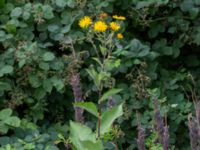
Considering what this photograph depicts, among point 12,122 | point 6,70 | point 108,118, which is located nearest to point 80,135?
point 108,118

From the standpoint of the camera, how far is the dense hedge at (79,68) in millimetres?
3080

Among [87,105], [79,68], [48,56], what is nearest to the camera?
[87,105]

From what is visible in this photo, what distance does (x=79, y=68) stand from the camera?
331 cm

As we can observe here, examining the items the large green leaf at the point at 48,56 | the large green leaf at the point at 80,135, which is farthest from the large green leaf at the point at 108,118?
the large green leaf at the point at 48,56

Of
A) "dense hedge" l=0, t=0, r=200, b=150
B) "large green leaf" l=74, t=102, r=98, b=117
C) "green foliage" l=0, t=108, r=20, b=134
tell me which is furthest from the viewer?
"dense hedge" l=0, t=0, r=200, b=150

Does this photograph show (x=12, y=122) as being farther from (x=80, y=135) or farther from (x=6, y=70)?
Answer: (x=80, y=135)

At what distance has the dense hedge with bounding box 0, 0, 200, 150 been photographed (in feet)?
10.1

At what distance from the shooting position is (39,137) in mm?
2885

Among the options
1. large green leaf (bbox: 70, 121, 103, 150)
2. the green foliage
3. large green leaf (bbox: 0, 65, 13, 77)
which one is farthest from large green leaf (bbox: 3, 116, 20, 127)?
large green leaf (bbox: 70, 121, 103, 150)

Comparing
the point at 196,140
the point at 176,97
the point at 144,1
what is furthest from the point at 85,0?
the point at 196,140

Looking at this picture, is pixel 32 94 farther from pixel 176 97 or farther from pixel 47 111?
pixel 176 97

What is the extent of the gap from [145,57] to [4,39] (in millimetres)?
838

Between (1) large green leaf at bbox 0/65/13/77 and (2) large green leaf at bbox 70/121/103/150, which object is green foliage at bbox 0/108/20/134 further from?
(2) large green leaf at bbox 70/121/103/150

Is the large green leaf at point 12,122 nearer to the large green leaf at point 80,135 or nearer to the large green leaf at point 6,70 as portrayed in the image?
the large green leaf at point 6,70
